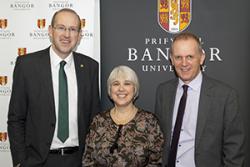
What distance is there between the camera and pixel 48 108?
9.16 ft

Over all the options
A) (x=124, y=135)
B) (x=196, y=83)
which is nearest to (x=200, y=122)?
(x=196, y=83)

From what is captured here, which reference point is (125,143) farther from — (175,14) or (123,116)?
(175,14)

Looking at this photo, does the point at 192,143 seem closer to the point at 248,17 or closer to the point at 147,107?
the point at 147,107

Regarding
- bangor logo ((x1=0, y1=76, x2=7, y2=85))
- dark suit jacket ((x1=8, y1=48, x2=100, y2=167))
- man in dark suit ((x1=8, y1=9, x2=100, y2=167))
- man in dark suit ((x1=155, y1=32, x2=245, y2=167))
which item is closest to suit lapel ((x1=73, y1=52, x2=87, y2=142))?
man in dark suit ((x1=8, y1=9, x2=100, y2=167))

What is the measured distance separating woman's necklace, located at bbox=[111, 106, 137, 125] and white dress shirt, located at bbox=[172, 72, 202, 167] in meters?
0.43

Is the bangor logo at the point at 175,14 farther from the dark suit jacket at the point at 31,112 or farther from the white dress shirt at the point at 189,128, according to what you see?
the dark suit jacket at the point at 31,112

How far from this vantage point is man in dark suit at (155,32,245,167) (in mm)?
2504

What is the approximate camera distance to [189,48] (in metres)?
2.55

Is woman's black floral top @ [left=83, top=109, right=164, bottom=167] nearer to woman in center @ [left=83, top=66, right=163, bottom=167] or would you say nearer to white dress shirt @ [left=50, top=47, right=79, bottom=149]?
woman in center @ [left=83, top=66, right=163, bottom=167]

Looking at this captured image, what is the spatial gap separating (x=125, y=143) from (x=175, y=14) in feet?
5.35

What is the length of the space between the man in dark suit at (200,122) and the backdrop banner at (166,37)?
3.41ft

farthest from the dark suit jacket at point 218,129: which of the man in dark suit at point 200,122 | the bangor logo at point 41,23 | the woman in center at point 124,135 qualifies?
the bangor logo at point 41,23

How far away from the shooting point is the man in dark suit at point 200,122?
98.6 inches

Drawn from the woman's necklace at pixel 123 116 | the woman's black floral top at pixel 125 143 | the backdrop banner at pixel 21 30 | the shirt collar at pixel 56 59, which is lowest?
the woman's black floral top at pixel 125 143
